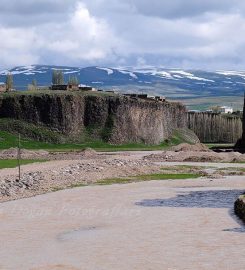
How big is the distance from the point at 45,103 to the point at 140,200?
89.0m

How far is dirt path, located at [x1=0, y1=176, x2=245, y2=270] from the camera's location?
22688 mm

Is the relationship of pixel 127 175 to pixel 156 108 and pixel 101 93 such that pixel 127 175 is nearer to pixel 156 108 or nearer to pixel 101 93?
pixel 101 93

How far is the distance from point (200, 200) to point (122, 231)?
1286 cm

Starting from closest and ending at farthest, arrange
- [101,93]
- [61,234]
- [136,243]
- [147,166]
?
1. [136,243]
2. [61,234]
3. [147,166]
4. [101,93]

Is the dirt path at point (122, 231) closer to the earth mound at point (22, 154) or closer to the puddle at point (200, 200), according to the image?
the puddle at point (200, 200)

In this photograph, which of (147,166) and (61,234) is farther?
(147,166)

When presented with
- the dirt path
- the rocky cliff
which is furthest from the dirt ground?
the rocky cliff

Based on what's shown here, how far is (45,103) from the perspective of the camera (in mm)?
129000

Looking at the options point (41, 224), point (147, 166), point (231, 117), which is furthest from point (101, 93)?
point (41, 224)

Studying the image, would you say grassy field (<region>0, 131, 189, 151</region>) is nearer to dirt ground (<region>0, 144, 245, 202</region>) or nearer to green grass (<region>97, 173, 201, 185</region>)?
dirt ground (<region>0, 144, 245, 202</region>)

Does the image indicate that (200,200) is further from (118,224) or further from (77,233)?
(77,233)

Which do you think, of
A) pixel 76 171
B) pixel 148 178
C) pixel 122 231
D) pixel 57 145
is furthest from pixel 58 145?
pixel 122 231

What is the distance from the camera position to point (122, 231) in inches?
1150

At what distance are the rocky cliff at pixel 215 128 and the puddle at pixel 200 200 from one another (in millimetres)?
122268
